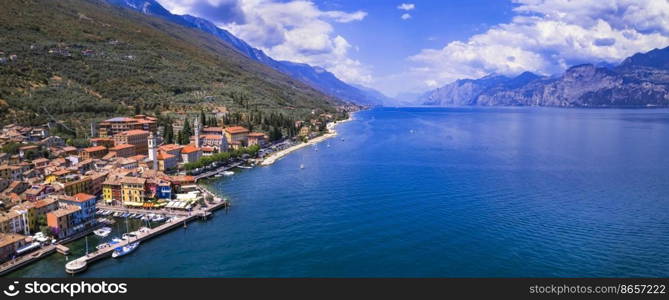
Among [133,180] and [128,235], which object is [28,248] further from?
[133,180]

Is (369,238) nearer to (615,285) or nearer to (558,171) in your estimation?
(615,285)

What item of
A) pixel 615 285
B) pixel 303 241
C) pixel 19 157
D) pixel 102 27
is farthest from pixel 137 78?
pixel 615 285

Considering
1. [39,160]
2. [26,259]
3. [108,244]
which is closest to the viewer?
[26,259]

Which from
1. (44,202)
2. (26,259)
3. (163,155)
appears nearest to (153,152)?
(163,155)

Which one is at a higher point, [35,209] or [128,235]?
[35,209]

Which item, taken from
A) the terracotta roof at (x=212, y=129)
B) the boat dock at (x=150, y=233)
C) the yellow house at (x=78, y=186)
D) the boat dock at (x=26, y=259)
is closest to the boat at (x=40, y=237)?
the boat dock at (x=26, y=259)

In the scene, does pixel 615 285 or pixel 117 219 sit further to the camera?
pixel 117 219

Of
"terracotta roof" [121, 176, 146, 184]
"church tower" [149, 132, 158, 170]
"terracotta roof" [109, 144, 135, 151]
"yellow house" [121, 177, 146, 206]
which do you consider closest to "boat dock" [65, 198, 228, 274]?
"yellow house" [121, 177, 146, 206]
